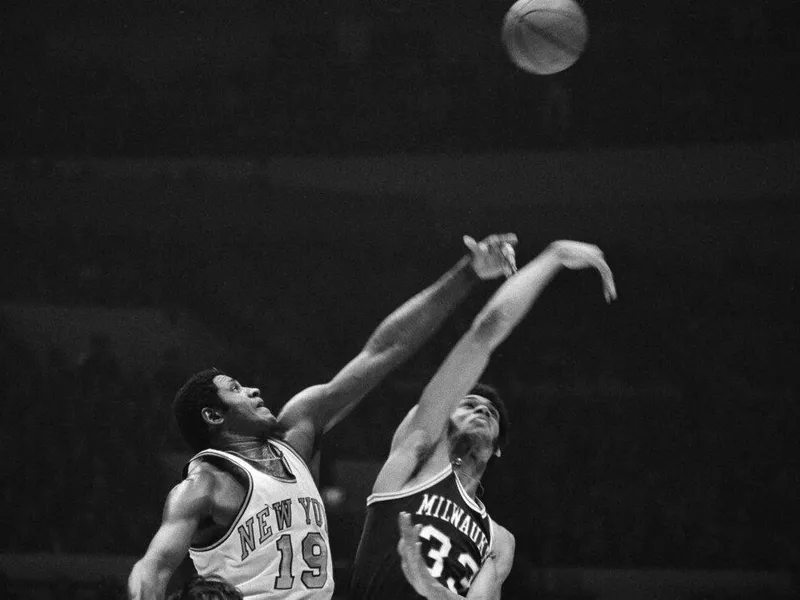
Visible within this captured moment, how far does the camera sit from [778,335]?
9.48 m

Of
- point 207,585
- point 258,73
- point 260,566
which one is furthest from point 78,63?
point 207,585

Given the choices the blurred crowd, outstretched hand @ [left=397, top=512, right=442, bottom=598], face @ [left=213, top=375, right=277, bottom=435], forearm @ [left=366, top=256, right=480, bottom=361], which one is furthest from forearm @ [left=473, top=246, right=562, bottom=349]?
the blurred crowd

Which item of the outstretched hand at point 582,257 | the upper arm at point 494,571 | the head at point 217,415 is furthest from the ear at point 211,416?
the outstretched hand at point 582,257

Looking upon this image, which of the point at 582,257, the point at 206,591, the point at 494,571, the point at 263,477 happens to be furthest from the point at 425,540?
the point at 582,257

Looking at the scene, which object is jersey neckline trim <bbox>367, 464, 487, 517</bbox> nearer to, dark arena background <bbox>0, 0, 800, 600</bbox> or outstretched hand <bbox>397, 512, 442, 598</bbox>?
outstretched hand <bbox>397, 512, 442, 598</bbox>

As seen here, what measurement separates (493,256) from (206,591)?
5.82 feet

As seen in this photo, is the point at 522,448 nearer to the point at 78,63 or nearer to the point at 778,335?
the point at 778,335

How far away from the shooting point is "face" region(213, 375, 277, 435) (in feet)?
11.8

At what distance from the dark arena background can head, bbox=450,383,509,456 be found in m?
4.29

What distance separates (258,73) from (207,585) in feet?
29.0

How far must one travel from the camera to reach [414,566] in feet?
10.3

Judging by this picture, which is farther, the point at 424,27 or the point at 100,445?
the point at 424,27

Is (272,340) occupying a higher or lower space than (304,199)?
lower

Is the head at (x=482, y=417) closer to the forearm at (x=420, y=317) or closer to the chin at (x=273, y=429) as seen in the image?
the forearm at (x=420, y=317)
